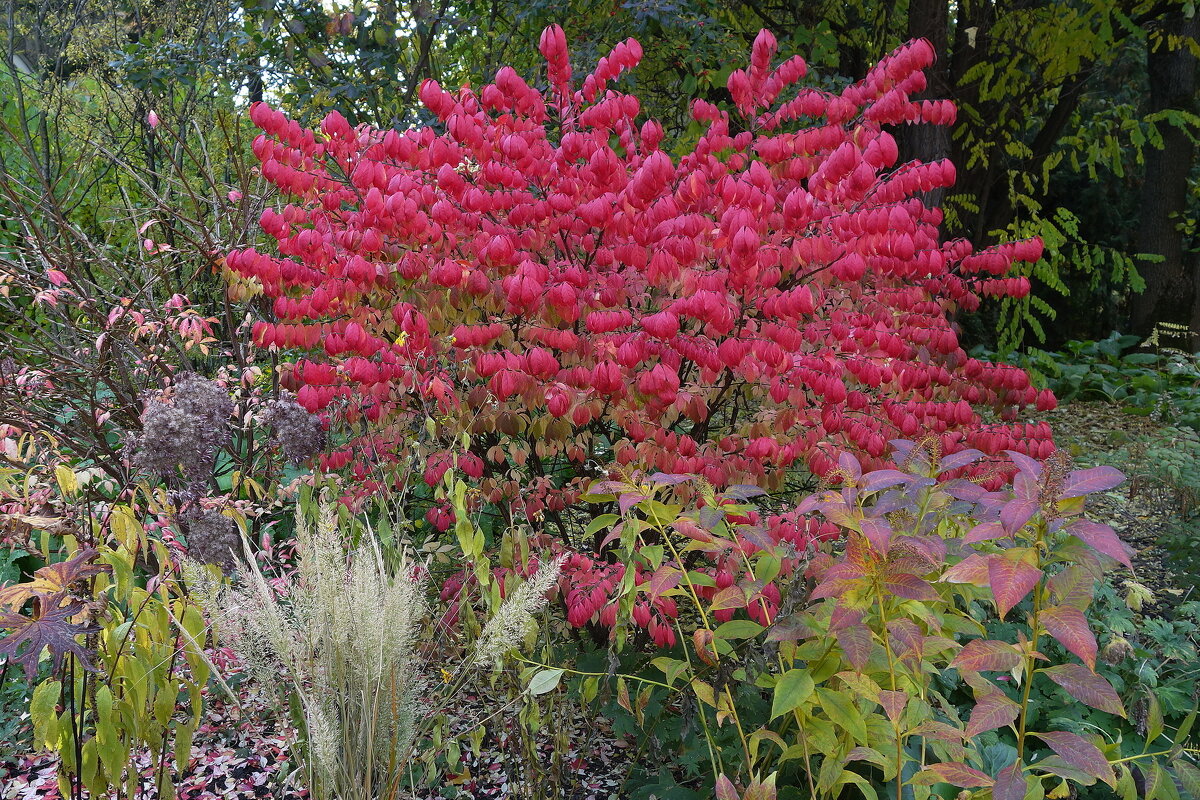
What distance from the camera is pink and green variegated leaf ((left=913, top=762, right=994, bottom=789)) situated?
1.35 meters

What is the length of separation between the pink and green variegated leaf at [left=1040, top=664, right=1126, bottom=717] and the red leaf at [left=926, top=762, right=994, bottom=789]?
192 millimetres

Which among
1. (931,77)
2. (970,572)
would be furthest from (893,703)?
(931,77)

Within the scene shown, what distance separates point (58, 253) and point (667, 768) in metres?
3.03

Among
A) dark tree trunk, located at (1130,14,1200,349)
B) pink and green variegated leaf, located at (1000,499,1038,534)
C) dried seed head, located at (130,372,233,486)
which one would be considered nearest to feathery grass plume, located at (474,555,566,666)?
pink and green variegated leaf, located at (1000,499,1038,534)

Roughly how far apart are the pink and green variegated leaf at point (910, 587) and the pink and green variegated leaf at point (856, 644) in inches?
3.5

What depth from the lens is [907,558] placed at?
1.36m

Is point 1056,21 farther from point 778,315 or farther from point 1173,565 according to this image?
point 778,315

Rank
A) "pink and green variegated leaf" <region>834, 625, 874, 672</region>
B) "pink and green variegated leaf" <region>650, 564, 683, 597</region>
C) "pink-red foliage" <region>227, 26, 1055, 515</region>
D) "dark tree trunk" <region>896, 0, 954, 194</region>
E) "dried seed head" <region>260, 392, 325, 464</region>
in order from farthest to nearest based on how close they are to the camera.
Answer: "dark tree trunk" <region>896, 0, 954, 194</region>, "dried seed head" <region>260, 392, 325, 464</region>, "pink-red foliage" <region>227, 26, 1055, 515</region>, "pink and green variegated leaf" <region>650, 564, 683, 597</region>, "pink and green variegated leaf" <region>834, 625, 874, 672</region>

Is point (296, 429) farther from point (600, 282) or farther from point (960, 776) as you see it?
point (960, 776)

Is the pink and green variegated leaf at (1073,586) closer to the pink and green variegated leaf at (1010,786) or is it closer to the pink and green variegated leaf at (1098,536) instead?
the pink and green variegated leaf at (1098,536)

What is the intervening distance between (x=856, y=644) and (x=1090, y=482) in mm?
419

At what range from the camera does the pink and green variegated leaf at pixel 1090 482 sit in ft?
4.15

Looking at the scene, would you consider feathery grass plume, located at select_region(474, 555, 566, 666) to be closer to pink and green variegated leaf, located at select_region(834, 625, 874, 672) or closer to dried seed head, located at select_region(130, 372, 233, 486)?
pink and green variegated leaf, located at select_region(834, 625, 874, 672)

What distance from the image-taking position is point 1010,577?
1.19 metres
